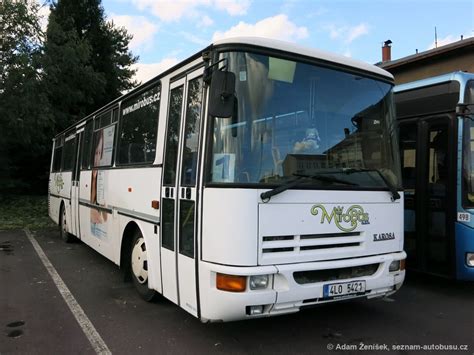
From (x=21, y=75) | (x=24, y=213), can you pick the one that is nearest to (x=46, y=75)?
(x=21, y=75)

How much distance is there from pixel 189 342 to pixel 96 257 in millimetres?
4917

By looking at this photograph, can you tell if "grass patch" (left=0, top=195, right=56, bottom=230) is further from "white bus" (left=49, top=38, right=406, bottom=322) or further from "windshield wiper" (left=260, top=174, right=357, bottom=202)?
"windshield wiper" (left=260, top=174, right=357, bottom=202)

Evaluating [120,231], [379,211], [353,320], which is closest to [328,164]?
[379,211]

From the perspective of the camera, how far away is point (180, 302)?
434 centimetres

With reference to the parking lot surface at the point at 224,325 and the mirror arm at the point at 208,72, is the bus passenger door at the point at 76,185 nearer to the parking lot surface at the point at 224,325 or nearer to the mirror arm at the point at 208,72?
the parking lot surface at the point at 224,325

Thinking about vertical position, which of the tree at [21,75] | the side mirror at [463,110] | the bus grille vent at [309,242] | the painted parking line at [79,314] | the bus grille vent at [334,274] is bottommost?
the painted parking line at [79,314]

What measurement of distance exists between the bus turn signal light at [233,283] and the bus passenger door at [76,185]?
5881 millimetres

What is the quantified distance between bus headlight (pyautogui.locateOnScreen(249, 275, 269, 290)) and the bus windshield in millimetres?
800

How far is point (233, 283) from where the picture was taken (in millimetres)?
3699

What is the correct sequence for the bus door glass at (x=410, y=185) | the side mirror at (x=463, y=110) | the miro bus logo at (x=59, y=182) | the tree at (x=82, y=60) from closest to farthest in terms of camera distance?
the side mirror at (x=463, y=110), the bus door glass at (x=410, y=185), the miro bus logo at (x=59, y=182), the tree at (x=82, y=60)

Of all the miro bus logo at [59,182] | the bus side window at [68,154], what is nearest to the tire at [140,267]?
the bus side window at [68,154]

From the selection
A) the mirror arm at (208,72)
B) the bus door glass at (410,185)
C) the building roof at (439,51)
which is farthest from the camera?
the building roof at (439,51)

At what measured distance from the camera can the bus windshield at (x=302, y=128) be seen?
3.87 meters

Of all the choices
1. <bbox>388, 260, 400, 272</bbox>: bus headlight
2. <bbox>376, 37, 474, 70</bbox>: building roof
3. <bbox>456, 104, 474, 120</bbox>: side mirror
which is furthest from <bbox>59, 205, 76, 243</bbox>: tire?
<bbox>376, 37, 474, 70</bbox>: building roof
